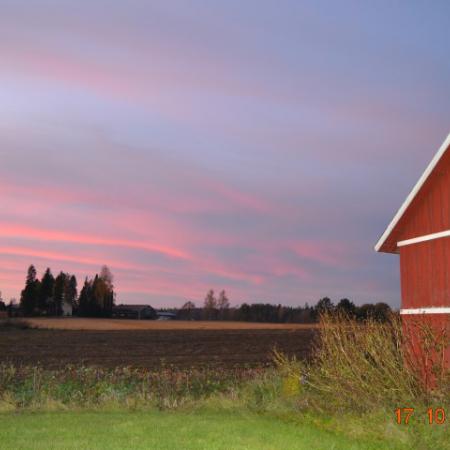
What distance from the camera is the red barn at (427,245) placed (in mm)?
15052

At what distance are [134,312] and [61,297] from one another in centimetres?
1603

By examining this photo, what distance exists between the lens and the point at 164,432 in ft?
45.1

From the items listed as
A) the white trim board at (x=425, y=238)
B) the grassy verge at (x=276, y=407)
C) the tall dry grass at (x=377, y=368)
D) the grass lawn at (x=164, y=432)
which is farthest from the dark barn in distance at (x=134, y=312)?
the tall dry grass at (x=377, y=368)

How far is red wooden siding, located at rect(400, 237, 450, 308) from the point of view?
1509 cm

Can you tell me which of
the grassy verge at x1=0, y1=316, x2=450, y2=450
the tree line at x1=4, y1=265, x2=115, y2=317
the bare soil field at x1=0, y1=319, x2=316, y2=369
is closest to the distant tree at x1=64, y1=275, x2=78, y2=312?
the tree line at x1=4, y1=265, x2=115, y2=317

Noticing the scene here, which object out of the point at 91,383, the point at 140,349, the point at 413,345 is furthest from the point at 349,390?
the point at 140,349

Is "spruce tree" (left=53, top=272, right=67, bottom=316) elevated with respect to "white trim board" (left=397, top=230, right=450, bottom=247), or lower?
elevated

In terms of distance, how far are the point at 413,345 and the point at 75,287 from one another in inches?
4817

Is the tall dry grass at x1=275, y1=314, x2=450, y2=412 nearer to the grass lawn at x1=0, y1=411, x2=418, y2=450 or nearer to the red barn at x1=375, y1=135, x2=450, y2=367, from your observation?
the red barn at x1=375, y1=135, x2=450, y2=367

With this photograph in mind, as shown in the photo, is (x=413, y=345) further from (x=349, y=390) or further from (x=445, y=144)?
(x=445, y=144)

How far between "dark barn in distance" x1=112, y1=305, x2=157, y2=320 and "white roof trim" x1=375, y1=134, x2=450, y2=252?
335 ft

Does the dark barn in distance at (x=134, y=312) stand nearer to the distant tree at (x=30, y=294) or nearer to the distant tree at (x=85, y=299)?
the distant tree at (x=85, y=299)

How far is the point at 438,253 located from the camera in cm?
1535

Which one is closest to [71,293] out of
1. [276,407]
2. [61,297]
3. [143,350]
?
[61,297]
